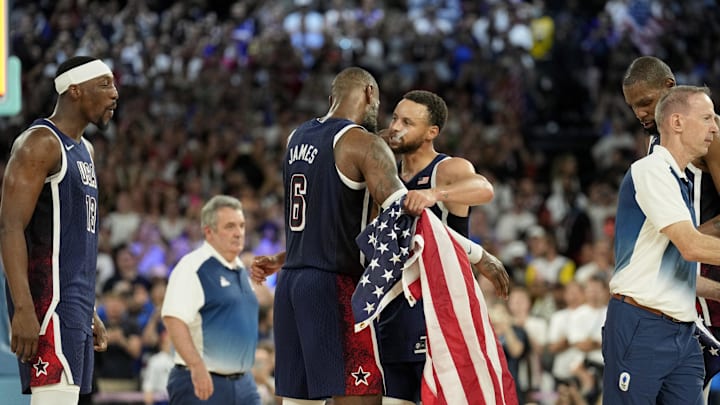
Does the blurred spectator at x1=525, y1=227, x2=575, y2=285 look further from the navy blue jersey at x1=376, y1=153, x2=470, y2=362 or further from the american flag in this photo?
the american flag

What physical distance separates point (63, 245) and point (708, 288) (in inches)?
143

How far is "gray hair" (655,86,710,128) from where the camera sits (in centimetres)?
635

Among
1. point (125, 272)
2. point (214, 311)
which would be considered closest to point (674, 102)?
point (214, 311)

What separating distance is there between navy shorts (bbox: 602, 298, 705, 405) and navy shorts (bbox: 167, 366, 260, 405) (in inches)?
128

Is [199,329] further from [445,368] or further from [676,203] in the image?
[676,203]

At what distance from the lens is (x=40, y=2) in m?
21.6

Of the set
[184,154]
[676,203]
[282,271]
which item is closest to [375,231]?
[282,271]

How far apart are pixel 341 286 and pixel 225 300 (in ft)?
7.13

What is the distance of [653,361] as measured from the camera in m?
6.26

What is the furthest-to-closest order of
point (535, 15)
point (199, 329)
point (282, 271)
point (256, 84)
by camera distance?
point (535, 15)
point (256, 84)
point (199, 329)
point (282, 271)

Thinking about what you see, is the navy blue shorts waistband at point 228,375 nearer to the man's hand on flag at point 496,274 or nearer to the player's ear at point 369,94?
the man's hand on flag at point 496,274

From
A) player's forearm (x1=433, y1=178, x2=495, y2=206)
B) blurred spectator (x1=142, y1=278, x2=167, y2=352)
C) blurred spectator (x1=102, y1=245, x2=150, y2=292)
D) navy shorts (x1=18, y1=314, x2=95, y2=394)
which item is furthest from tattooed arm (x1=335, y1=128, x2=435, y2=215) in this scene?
blurred spectator (x1=102, y1=245, x2=150, y2=292)

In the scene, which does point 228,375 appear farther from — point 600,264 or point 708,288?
point 600,264

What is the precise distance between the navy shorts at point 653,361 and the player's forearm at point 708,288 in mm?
284
